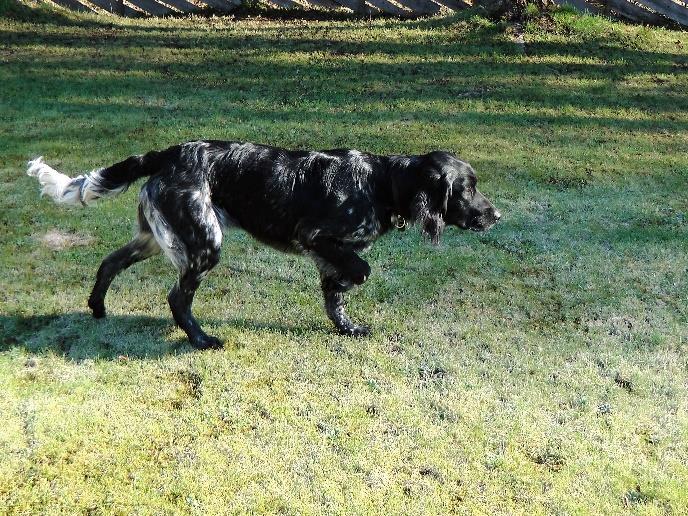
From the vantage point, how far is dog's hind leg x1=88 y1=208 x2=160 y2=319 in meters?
5.90

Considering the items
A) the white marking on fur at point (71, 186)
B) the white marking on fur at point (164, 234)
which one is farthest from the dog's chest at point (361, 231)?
the white marking on fur at point (71, 186)

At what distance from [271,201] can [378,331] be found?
1465mm

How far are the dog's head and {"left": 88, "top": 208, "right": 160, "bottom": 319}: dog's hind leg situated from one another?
7.08 feet

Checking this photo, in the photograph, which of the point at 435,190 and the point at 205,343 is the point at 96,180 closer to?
the point at 205,343

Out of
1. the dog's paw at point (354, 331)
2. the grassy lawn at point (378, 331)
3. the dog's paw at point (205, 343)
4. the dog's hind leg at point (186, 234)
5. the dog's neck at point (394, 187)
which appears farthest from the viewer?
the dog's paw at point (354, 331)

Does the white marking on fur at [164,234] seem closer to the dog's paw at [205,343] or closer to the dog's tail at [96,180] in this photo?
the dog's tail at [96,180]

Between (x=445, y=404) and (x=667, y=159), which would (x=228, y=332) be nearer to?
(x=445, y=404)

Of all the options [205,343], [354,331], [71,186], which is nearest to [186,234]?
[205,343]

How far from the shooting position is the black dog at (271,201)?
542 centimetres

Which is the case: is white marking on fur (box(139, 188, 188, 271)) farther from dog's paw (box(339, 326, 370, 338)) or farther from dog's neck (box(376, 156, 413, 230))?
dog's neck (box(376, 156, 413, 230))

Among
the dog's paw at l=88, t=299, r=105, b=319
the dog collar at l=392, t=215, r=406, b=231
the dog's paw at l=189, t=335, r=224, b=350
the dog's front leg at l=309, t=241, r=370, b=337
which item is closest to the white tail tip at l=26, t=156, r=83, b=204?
the dog's paw at l=88, t=299, r=105, b=319

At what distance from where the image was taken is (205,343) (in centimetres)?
556

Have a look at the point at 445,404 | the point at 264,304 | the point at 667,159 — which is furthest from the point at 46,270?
the point at 667,159

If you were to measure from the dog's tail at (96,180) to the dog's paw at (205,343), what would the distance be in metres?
1.38
